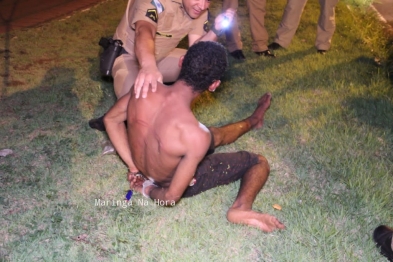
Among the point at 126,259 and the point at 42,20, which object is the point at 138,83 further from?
the point at 42,20

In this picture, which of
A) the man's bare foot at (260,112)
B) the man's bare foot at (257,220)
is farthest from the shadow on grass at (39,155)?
the man's bare foot at (260,112)

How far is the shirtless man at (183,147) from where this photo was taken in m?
2.50

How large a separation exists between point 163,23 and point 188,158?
185 cm

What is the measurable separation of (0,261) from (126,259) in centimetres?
78

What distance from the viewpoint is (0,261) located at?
2557 mm

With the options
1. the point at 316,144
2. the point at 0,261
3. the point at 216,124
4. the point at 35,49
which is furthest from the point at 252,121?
the point at 35,49

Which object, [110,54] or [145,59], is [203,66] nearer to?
[145,59]

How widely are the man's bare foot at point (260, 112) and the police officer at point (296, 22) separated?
7.39 ft

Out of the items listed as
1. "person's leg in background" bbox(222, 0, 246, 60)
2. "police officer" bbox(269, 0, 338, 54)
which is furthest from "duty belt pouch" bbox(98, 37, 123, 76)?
"police officer" bbox(269, 0, 338, 54)

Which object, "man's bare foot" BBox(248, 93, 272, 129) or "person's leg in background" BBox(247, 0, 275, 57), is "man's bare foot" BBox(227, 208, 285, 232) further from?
"person's leg in background" BBox(247, 0, 275, 57)

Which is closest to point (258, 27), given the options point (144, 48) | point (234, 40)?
point (234, 40)

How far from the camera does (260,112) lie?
14.2 ft

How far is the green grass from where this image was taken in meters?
2.75

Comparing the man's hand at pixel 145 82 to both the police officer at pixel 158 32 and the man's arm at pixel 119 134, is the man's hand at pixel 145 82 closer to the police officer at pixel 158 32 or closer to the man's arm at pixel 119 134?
the police officer at pixel 158 32
